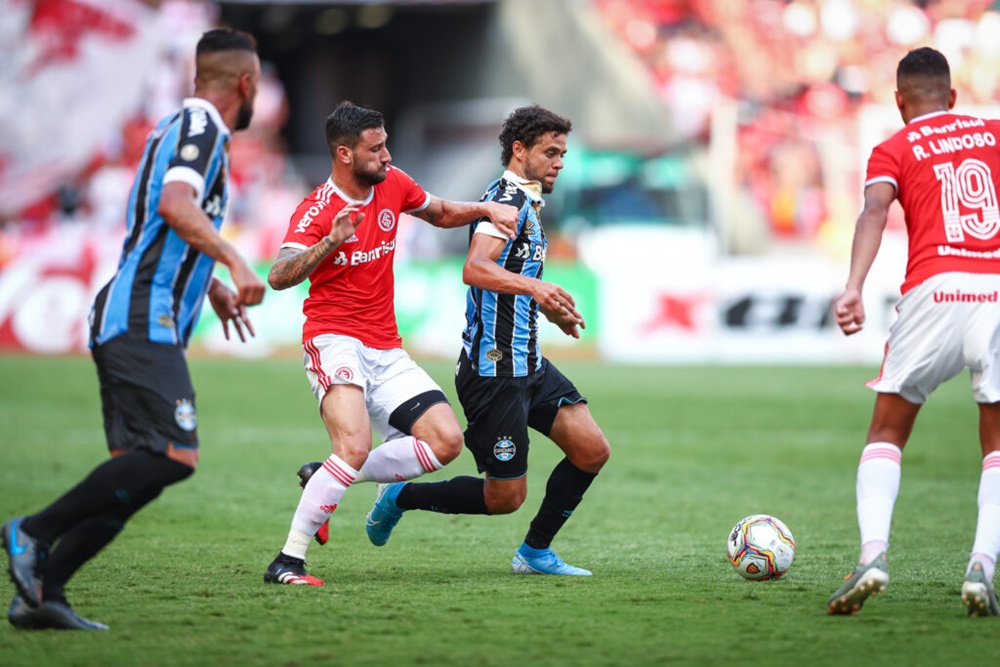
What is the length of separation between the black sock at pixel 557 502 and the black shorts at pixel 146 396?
217 cm

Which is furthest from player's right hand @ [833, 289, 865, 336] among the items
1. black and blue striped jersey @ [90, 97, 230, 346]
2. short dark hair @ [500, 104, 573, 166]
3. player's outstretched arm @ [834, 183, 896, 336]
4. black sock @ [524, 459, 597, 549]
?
black and blue striped jersey @ [90, 97, 230, 346]

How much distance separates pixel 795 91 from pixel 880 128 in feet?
20.6

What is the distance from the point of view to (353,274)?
6.41 meters

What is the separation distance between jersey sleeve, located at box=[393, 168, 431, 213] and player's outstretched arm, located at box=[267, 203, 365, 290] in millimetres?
510

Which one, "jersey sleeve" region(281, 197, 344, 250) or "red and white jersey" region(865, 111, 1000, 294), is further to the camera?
"jersey sleeve" region(281, 197, 344, 250)

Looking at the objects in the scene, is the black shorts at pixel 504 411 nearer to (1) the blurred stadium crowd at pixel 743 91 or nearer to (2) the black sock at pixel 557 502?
(2) the black sock at pixel 557 502

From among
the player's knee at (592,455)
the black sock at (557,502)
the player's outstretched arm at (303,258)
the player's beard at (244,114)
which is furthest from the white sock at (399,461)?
the player's beard at (244,114)

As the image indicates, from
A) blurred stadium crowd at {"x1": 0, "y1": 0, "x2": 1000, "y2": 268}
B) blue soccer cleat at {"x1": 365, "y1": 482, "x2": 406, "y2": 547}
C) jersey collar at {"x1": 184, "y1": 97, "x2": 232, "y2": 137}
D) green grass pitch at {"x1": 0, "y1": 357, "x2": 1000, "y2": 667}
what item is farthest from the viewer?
blurred stadium crowd at {"x1": 0, "y1": 0, "x2": 1000, "y2": 268}

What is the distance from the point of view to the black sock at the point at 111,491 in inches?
193

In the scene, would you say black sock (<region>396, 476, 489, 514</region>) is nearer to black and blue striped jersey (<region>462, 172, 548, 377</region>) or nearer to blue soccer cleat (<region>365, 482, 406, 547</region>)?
blue soccer cleat (<region>365, 482, 406, 547</region>)

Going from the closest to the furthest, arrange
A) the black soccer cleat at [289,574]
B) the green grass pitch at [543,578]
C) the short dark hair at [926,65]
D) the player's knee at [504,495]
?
the green grass pitch at [543,578], the short dark hair at [926,65], the black soccer cleat at [289,574], the player's knee at [504,495]

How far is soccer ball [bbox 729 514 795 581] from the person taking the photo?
6223 mm

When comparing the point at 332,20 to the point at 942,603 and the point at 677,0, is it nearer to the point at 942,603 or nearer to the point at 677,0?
the point at 677,0

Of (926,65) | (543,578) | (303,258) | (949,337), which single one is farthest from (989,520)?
(303,258)
